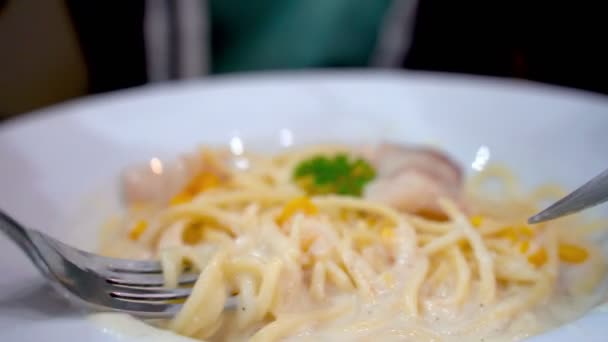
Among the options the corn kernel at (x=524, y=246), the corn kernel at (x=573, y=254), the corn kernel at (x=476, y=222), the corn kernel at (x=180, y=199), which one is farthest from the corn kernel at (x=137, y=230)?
the corn kernel at (x=573, y=254)

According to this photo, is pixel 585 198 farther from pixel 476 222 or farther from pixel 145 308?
pixel 145 308

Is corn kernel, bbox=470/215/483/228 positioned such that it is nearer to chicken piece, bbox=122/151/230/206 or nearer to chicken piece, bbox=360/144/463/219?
chicken piece, bbox=360/144/463/219

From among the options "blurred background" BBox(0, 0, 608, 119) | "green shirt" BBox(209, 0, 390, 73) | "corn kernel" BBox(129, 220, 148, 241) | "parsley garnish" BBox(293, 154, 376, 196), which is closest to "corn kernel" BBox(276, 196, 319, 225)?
"parsley garnish" BBox(293, 154, 376, 196)

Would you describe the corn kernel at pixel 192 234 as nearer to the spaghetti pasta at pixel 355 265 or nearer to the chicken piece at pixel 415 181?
the spaghetti pasta at pixel 355 265

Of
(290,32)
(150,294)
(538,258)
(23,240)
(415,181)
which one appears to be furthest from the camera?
(290,32)

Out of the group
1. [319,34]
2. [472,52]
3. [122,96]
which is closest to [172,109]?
[122,96]

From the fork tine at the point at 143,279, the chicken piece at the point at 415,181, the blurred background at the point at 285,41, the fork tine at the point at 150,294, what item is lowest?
the fork tine at the point at 150,294

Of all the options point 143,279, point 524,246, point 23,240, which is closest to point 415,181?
point 524,246
